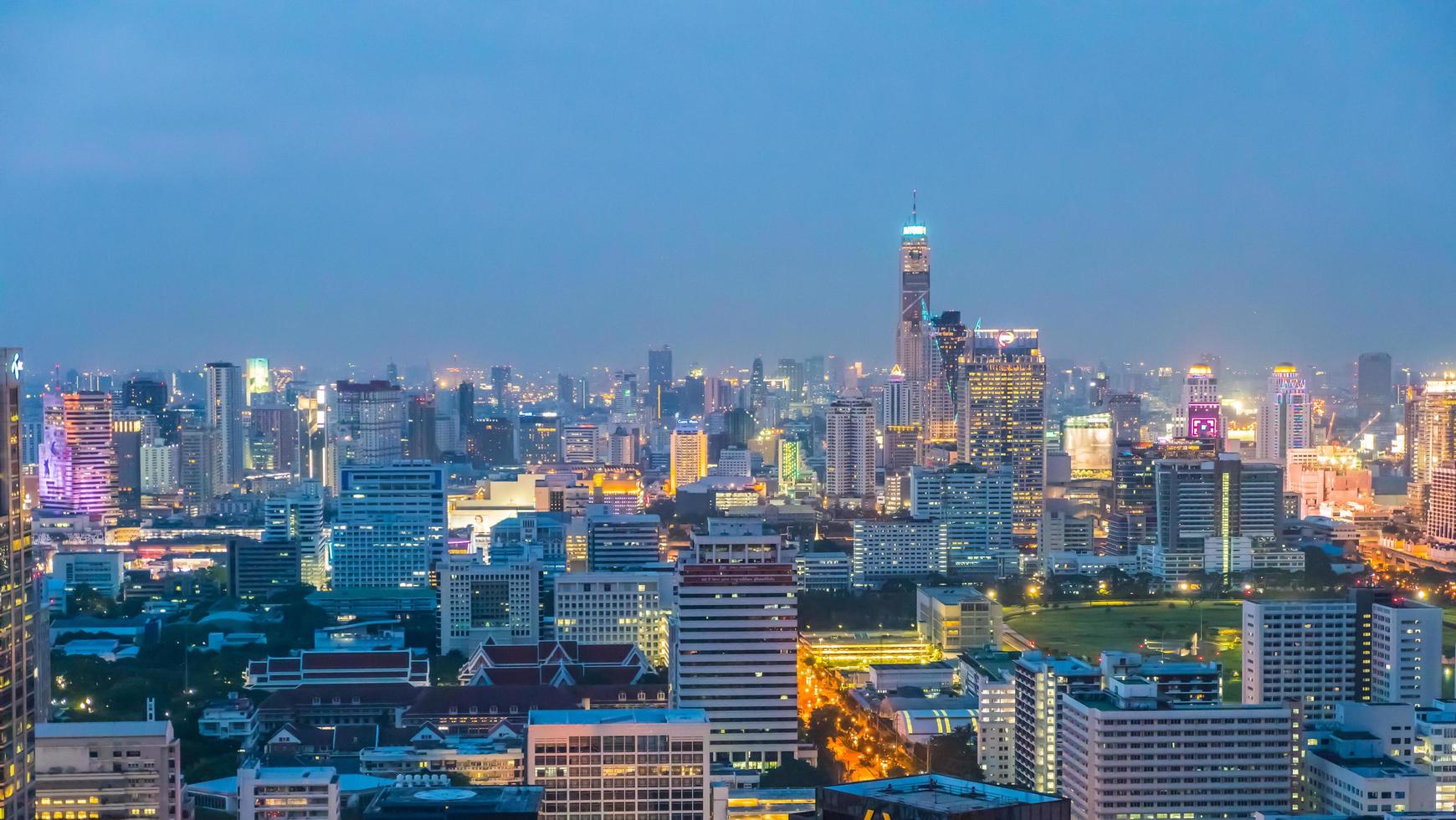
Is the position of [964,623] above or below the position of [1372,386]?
below

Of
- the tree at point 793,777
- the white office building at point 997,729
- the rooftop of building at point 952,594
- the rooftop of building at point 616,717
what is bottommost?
the tree at point 793,777

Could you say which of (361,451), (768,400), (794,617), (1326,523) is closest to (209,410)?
(361,451)

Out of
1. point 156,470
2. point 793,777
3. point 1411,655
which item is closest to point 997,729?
point 793,777

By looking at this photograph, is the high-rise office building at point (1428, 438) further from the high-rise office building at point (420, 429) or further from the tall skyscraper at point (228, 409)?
the tall skyscraper at point (228, 409)

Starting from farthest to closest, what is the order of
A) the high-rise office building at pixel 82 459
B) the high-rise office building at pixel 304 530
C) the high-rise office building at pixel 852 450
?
the high-rise office building at pixel 852 450 < the high-rise office building at pixel 82 459 < the high-rise office building at pixel 304 530

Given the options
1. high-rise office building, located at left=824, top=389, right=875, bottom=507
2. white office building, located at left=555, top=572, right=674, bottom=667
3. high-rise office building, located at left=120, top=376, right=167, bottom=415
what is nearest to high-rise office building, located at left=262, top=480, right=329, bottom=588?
white office building, located at left=555, top=572, right=674, bottom=667

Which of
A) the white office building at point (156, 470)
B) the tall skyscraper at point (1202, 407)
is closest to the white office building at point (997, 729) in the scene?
the tall skyscraper at point (1202, 407)

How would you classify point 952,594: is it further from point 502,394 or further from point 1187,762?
point 502,394
